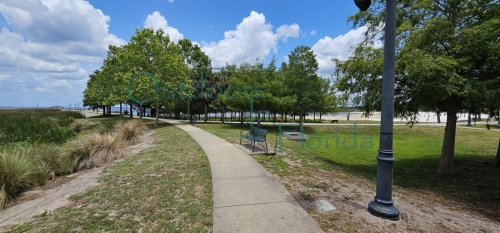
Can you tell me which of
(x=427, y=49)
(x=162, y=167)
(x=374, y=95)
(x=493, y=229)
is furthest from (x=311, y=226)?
(x=427, y=49)

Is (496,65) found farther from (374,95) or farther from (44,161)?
(44,161)

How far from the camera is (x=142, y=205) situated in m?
4.38

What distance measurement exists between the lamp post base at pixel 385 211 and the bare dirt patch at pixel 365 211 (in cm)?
7

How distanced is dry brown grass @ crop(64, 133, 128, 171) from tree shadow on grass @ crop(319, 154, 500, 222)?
791cm

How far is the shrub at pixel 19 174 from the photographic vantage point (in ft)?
17.9

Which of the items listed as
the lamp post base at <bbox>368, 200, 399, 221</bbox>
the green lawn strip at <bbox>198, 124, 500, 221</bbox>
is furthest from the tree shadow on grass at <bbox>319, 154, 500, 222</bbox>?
the lamp post base at <bbox>368, 200, 399, 221</bbox>

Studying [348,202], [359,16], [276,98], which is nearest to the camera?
[348,202]

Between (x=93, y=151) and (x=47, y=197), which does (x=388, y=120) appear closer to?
(x=47, y=197)

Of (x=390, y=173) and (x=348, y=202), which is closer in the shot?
(x=390, y=173)

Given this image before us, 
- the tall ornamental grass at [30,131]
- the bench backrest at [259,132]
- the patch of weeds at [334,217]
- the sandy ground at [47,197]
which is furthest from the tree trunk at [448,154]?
the tall ornamental grass at [30,131]

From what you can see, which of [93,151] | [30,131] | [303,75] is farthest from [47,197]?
[303,75]

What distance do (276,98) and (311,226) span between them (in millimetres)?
18674

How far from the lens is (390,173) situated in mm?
3779

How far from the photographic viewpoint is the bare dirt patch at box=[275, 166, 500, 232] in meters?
3.55
